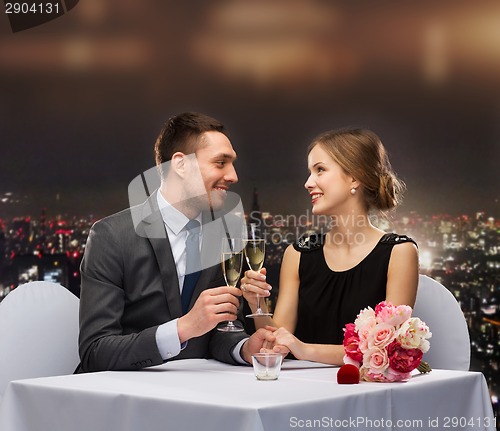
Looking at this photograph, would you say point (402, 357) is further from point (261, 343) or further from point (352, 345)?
point (261, 343)

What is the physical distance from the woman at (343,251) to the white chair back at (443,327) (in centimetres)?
18

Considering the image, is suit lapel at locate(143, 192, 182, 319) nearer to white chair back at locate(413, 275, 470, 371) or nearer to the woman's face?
the woman's face

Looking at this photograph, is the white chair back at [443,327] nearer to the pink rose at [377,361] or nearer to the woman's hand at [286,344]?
the woman's hand at [286,344]

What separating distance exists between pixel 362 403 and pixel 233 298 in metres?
0.54

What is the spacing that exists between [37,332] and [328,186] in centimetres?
118

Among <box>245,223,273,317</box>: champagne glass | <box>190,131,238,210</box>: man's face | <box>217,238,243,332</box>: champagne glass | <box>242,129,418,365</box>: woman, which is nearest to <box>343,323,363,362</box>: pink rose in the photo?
<box>245,223,273,317</box>: champagne glass

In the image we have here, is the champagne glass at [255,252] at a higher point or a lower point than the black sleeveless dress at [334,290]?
higher

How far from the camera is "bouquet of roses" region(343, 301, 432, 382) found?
2006 mm

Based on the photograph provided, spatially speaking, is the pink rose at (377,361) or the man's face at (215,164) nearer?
the pink rose at (377,361)

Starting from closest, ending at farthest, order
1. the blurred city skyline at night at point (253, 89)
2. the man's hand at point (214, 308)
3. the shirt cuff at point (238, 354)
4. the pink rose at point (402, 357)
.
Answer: the pink rose at point (402, 357) → the man's hand at point (214, 308) → the shirt cuff at point (238, 354) → the blurred city skyline at night at point (253, 89)

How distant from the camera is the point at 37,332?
2.84 m

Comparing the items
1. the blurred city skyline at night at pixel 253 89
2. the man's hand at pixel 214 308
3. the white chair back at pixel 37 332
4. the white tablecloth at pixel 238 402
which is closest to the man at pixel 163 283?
the man's hand at pixel 214 308

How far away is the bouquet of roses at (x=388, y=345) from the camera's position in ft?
6.58

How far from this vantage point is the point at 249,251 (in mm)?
2328
